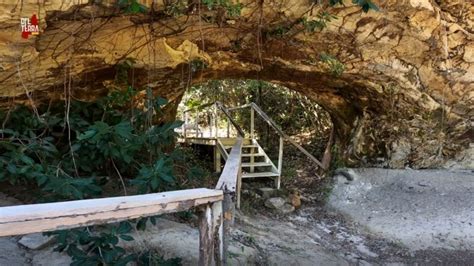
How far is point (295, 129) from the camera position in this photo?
989 cm

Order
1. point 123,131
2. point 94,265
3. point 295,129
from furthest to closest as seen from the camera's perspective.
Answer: point 295,129
point 123,131
point 94,265

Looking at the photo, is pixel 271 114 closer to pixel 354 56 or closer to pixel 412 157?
pixel 412 157

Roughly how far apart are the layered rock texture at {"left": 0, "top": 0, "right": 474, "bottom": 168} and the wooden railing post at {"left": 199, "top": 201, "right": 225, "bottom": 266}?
2.01m

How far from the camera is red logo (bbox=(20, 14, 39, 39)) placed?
Result: 2.73 meters

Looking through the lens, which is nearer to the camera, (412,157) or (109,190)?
(109,190)

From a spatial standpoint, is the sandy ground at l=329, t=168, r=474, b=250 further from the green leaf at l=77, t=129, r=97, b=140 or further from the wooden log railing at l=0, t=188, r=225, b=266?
the green leaf at l=77, t=129, r=97, b=140

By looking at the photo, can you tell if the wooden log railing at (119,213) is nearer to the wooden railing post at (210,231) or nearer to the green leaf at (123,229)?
the wooden railing post at (210,231)

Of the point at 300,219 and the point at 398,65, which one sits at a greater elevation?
the point at 398,65

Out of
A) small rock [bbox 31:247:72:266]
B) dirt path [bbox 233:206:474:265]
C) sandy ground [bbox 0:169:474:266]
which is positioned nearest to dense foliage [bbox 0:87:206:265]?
small rock [bbox 31:247:72:266]

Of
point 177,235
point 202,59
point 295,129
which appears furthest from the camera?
point 295,129

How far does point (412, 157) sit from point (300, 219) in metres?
2.31

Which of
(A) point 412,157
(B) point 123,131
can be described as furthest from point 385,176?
(B) point 123,131

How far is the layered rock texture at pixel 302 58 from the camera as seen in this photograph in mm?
3340

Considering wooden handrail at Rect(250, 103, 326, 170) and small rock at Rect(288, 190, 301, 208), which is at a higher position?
wooden handrail at Rect(250, 103, 326, 170)
